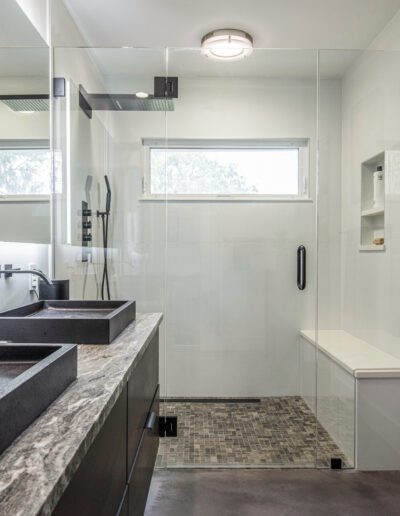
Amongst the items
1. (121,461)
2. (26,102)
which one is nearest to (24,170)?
(26,102)

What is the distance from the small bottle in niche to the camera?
2.68 metres

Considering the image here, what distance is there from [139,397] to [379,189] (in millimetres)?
2204

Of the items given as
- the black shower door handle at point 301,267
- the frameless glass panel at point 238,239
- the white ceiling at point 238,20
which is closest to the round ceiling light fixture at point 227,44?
the white ceiling at point 238,20

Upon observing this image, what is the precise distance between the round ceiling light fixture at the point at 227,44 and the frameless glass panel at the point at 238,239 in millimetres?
260

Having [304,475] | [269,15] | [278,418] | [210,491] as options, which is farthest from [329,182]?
[210,491]

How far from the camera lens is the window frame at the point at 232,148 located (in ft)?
10.0

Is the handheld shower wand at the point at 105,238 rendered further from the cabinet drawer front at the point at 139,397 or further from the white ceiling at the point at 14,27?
the cabinet drawer front at the point at 139,397

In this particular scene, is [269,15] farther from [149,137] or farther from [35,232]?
[35,232]

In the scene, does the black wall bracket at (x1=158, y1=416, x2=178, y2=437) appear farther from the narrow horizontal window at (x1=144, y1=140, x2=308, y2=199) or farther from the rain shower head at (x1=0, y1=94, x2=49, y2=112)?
the rain shower head at (x1=0, y1=94, x2=49, y2=112)

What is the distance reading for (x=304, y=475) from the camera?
86.2 inches

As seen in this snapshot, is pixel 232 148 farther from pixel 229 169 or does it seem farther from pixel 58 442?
pixel 58 442

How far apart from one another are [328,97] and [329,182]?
0.67 metres

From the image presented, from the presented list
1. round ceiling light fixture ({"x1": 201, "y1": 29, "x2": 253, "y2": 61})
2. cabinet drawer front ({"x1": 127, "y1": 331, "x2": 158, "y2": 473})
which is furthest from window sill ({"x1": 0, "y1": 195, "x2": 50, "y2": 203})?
round ceiling light fixture ({"x1": 201, "y1": 29, "x2": 253, "y2": 61})

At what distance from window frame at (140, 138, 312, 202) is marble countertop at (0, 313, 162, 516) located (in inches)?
85.3
